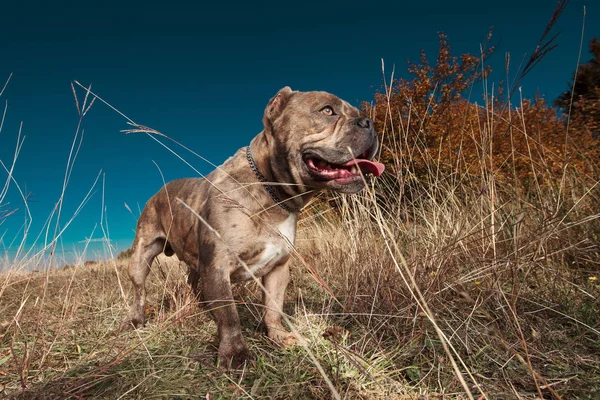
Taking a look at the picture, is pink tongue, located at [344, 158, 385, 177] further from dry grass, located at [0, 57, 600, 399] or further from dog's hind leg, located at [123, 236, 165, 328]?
dog's hind leg, located at [123, 236, 165, 328]

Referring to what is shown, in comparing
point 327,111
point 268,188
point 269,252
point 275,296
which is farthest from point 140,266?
point 327,111

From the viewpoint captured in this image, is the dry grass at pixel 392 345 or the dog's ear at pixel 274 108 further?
the dog's ear at pixel 274 108

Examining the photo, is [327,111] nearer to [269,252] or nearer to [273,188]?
[273,188]

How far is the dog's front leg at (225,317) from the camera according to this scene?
224 centimetres

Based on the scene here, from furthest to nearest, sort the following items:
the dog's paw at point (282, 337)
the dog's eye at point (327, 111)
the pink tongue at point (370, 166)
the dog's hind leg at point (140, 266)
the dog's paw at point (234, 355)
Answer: the dog's hind leg at point (140, 266)
the dog's eye at point (327, 111)
the dog's paw at point (282, 337)
the pink tongue at point (370, 166)
the dog's paw at point (234, 355)

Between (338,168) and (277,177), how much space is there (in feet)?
1.47

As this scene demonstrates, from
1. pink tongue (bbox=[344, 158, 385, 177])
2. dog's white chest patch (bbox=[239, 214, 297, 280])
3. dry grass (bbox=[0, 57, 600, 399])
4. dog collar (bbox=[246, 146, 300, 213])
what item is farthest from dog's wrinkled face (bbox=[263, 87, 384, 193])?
dry grass (bbox=[0, 57, 600, 399])

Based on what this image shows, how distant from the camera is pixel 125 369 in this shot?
6.14ft

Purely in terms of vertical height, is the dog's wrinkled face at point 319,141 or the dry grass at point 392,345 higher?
the dog's wrinkled face at point 319,141

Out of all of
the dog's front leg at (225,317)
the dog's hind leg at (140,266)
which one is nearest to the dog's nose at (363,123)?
the dog's front leg at (225,317)

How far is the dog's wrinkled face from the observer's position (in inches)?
102

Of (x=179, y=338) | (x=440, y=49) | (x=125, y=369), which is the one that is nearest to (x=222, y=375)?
(x=125, y=369)

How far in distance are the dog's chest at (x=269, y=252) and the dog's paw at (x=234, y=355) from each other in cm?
50

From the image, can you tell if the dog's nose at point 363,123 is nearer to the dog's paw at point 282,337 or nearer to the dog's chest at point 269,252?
the dog's chest at point 269,252
